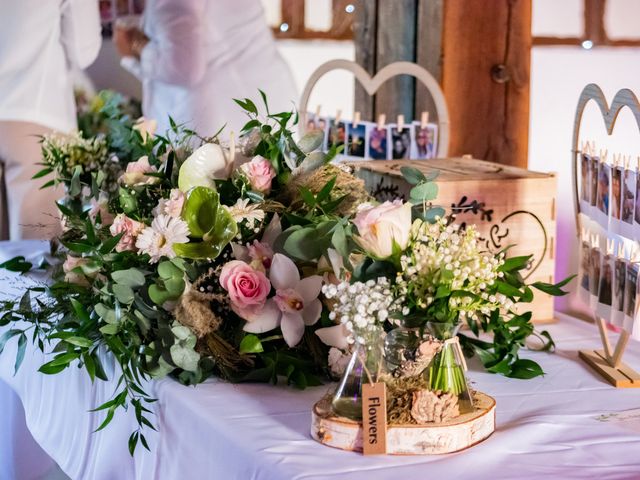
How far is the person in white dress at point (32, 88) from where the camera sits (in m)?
3.71

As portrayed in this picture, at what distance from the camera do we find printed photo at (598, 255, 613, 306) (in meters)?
1.50

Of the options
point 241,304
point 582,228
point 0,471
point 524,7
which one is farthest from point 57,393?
point 524,7

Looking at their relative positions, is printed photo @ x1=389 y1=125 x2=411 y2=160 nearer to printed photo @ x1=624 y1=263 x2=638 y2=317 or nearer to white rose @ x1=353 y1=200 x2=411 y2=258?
printed photo @ x1=624 y1=263 x2=638 y2=317

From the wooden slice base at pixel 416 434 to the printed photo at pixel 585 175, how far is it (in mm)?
545

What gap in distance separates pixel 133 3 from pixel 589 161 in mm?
2966

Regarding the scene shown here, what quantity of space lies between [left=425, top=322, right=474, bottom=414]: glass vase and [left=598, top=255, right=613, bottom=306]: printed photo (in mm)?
411

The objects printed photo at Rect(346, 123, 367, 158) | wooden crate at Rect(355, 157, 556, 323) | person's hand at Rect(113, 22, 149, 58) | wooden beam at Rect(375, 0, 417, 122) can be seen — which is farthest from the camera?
person's hand at Rect(113, 22, 149, 58)

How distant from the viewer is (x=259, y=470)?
1144 millimetres

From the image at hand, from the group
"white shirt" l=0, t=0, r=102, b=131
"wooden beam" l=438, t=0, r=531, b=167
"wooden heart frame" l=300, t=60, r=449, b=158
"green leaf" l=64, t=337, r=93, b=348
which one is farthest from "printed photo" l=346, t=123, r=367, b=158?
"white shirt" l=0, t=0, r=102, b=131

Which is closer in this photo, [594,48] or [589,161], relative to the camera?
[589,161]

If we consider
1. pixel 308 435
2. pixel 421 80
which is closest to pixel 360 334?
pixel 308 435

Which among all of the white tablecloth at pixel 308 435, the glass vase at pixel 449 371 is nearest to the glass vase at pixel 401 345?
the glass vase at pixel 449 371

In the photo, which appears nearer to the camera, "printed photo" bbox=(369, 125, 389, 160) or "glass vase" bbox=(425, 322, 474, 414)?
"glass vase" bbox=(425, 322, 474, 414)

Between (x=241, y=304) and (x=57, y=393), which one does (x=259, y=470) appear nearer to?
(x=241, y=304)
